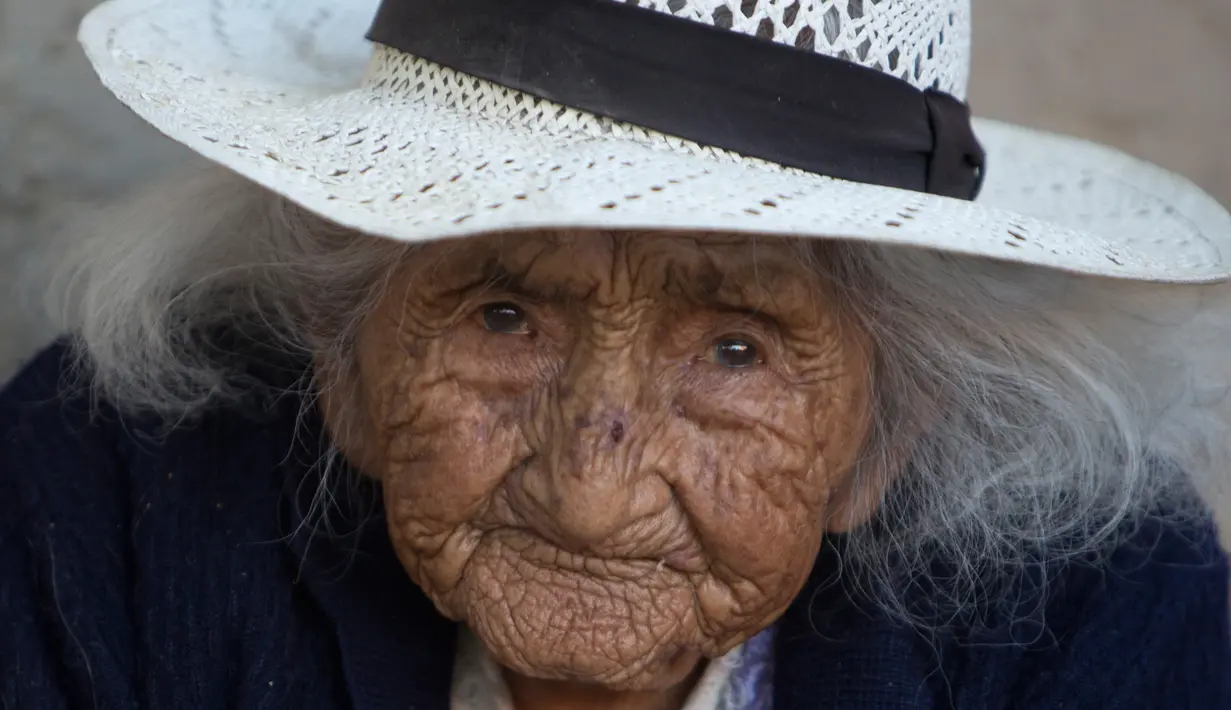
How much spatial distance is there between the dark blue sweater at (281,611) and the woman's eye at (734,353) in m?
0.47

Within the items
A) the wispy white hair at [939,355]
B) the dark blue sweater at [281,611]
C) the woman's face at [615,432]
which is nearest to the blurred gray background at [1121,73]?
the wispy white hair at [939,355]

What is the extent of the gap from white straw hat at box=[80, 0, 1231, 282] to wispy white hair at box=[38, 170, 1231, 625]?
159 mm

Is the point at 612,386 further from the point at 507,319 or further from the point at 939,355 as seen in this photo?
the point at 939,355

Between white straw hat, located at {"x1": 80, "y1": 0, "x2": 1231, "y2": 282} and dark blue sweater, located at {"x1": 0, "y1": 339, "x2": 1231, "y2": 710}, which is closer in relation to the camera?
white straw hat, located at {"x1": 80, "y1": 0, "x2": 1231, "y2": 282}

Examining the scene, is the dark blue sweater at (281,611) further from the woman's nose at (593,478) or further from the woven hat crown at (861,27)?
the woven hat crown at (861,27)

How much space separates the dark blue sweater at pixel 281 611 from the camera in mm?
1657

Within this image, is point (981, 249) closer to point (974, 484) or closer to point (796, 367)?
point (796, 367)

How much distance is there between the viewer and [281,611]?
5.63 feet

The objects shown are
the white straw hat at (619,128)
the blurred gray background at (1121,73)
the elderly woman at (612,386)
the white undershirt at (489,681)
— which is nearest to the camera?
the white straw hat at (619,128)

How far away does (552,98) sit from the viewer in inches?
50.1

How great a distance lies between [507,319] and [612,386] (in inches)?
5.9

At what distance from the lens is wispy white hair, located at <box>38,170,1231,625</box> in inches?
62.4

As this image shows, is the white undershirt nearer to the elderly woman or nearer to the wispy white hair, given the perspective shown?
the elderly woman

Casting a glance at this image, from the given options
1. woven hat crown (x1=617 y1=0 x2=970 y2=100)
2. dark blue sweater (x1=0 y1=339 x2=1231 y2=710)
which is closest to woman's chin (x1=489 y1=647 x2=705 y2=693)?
dark blue sweater (x1=0 y1=339 x2=1231 y2=710)
